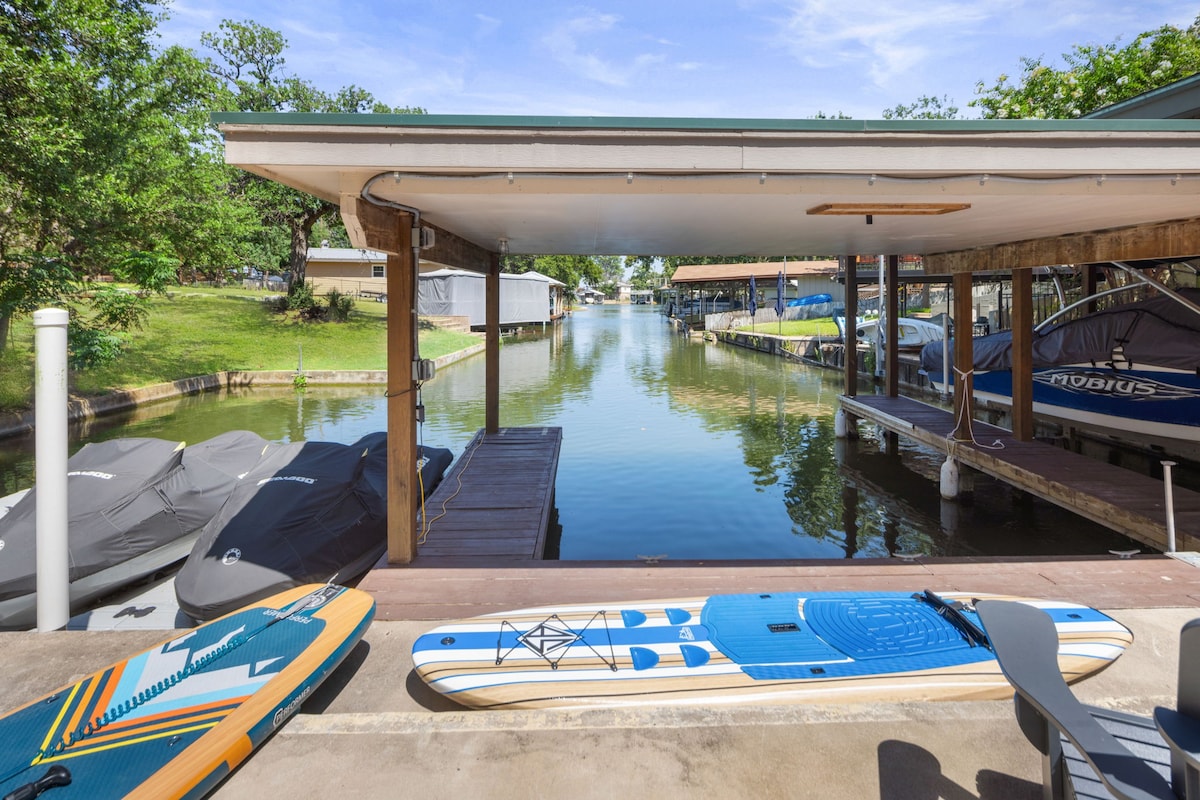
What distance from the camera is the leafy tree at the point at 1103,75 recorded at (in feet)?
59.0

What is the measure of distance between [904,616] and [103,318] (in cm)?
1781

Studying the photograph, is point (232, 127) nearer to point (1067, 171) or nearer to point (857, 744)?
point (857, 744)

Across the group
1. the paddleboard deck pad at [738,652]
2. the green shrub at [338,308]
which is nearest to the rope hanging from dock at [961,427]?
the paddleboard deck pad at [738,652]

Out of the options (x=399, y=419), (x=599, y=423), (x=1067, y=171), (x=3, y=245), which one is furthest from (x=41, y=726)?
(x=3, y=245)

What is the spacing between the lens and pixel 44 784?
8.00 ft

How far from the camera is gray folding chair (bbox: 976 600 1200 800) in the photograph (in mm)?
1718

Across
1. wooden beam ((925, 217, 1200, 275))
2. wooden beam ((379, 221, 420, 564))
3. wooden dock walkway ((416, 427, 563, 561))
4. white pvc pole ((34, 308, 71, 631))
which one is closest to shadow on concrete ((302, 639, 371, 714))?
wooden beam ((379, 221, 420, 564))

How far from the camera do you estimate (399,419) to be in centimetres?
498

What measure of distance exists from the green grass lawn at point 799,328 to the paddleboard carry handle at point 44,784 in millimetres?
30772

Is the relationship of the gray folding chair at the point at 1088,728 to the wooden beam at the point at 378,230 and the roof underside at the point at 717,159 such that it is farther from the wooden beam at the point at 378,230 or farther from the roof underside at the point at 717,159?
the wooden beam at the point at 378,230

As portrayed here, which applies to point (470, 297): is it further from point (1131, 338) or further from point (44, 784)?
point (44, 784)

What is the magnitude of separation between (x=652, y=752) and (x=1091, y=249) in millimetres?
6584

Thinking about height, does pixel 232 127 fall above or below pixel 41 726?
above

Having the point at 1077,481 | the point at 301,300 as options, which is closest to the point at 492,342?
the point at 1077,481
